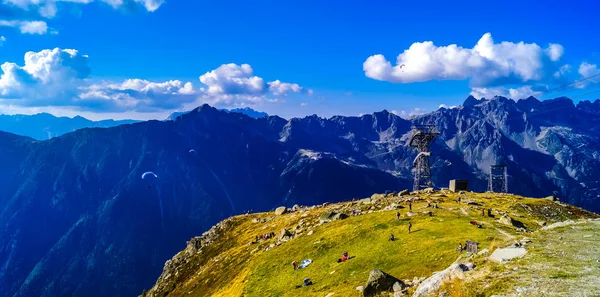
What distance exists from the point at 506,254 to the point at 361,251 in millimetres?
26417

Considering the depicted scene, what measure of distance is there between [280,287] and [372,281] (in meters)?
19.9

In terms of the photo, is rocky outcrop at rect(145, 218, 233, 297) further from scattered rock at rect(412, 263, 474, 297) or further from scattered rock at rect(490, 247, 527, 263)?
scattered rock at rect(490, 247, 527, 263)

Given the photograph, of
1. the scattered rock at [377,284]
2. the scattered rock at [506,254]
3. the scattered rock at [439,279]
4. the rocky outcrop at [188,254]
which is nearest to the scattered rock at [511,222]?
the scattered rock at [506,254]

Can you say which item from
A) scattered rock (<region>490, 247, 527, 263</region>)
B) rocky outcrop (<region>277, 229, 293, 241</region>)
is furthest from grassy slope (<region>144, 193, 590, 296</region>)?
rocky outcrop (<region>277, 229, 293, 241</region>)

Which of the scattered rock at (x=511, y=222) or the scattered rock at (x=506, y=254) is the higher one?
the scattered rock at (x=506, y=254)

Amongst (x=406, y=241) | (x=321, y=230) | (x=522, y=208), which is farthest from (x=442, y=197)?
(x=406, y=241)

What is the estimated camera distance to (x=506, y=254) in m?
29.5

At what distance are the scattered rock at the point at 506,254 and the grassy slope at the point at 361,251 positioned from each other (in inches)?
49.9

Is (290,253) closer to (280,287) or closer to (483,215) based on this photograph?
(280,287)

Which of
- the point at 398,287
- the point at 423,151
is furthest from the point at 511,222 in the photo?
the point at 423,151

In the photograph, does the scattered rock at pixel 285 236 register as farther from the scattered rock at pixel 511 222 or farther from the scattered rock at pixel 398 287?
the scattered rock at pixel 398 287

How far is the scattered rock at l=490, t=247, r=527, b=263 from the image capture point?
92.9 feet

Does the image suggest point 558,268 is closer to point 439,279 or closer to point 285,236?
point 439,279

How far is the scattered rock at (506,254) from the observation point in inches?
1115
